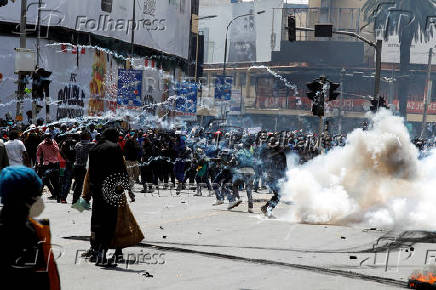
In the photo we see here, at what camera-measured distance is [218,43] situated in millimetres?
117375

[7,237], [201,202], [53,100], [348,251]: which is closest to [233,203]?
[201,202]

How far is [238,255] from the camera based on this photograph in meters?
10.6

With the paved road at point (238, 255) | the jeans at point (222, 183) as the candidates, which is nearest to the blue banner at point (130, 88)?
the jeans at point (222, 183)

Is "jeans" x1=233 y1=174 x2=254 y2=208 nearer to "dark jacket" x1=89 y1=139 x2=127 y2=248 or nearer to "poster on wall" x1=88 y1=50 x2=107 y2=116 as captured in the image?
"dark jacket" x1=89 y1=139 x2=127 y2=248

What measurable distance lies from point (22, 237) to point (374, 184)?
12133 millimetres

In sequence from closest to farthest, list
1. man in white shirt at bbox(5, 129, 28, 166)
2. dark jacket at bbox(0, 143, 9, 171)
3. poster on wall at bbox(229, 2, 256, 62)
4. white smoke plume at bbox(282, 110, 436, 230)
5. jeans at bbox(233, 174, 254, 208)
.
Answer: dark jacket at bbox(0, 143, 9, 171) → man in white shirt at bbox(5, 129, 28, 166) → white smoke plume at bbox(282, 110, 436, 230) → jeans at bbox(233, 174, 254, 208) → poster on wall at bbox(229, 2, 256, 62)

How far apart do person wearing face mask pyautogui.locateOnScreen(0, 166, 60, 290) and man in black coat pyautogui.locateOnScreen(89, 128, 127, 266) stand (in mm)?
5010

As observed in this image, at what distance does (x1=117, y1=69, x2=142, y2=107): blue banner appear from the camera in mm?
33688

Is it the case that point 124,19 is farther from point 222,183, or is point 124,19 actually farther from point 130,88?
point 222,183

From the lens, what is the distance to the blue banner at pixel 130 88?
111 feet

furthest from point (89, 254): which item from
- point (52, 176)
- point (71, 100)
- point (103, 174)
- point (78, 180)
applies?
point (71, 100)

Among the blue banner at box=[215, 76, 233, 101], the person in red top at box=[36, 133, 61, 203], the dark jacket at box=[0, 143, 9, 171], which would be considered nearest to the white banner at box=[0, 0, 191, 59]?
the blue banner at box=[215, 76, 233, 101]

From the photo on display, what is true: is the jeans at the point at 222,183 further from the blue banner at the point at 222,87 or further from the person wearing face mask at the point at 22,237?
the blue banner at the point at 222,87

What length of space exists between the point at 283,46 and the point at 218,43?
17.7 metres
